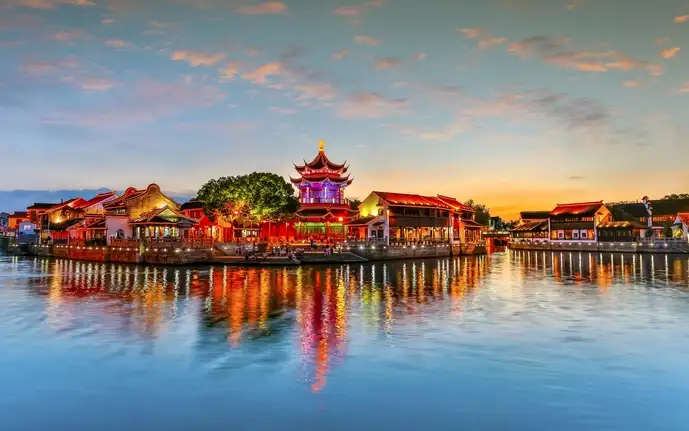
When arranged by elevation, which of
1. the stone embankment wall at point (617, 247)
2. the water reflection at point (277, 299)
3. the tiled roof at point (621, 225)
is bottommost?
the water reflection at point (277, 299)

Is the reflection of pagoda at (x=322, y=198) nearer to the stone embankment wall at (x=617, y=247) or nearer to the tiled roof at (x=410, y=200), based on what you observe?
the tiled roof at (x=410, y=200)

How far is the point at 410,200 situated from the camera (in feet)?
263

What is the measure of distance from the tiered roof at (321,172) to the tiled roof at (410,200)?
10.5 metres

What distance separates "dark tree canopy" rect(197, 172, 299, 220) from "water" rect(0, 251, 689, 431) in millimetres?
33642

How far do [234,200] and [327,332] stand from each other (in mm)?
48472

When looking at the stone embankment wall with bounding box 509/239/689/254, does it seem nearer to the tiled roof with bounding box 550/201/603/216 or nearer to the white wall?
the tiled roof with bounding box 550/201/603/216

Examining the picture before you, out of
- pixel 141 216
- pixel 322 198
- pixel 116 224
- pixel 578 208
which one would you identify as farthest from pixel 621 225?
pixel 116 224

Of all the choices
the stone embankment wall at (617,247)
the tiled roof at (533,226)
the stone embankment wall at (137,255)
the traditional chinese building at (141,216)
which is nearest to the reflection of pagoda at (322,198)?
the traditional chinese building at (141,216)

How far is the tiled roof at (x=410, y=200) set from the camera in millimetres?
76125

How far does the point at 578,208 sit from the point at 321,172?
169 feet

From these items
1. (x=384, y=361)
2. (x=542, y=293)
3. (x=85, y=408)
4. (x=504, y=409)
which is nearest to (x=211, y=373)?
(x=85, y=408)

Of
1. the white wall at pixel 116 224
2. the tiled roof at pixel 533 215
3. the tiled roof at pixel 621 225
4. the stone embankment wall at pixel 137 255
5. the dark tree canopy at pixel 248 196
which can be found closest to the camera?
the stone embankment wall at pixel 137 255

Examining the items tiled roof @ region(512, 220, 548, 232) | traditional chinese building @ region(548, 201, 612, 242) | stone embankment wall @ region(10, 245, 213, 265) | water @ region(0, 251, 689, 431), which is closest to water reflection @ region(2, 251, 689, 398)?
water @ region(0, 251, 689, 431)

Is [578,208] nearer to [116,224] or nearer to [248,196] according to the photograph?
[248,196]
